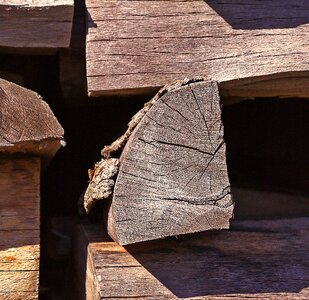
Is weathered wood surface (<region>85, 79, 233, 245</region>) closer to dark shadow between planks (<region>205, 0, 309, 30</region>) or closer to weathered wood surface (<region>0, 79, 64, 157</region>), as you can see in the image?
weathered wood surface (<region>0, 79, 64, 157</region>)

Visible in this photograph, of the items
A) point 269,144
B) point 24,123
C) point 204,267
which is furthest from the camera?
point 269,144

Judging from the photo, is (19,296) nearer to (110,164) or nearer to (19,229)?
(19,229)

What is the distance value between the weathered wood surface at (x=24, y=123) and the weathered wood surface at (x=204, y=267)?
0.30 m

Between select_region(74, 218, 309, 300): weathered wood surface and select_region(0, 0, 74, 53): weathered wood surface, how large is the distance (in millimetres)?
486

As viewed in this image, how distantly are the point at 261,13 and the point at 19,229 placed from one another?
31.5 inches

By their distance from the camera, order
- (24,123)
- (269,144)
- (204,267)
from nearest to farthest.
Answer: (24,123), (204,267), (269,144)

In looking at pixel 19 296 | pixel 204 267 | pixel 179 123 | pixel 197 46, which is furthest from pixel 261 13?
pixel 19 296

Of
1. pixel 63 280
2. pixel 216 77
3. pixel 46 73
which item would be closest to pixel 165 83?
pixel 216 77

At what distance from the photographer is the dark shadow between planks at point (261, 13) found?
2.04m

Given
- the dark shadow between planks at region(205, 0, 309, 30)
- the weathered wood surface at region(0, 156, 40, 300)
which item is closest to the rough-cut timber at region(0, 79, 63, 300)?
the weathered wood surface at region(0, 156, 40, 300)

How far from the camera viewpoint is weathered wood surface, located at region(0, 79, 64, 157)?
1.75 metres

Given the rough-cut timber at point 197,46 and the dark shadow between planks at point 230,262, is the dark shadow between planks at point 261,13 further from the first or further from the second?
the dark shadow between planks at point 230,262

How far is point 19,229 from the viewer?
186 cm

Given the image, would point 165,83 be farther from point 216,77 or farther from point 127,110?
point 127,110
